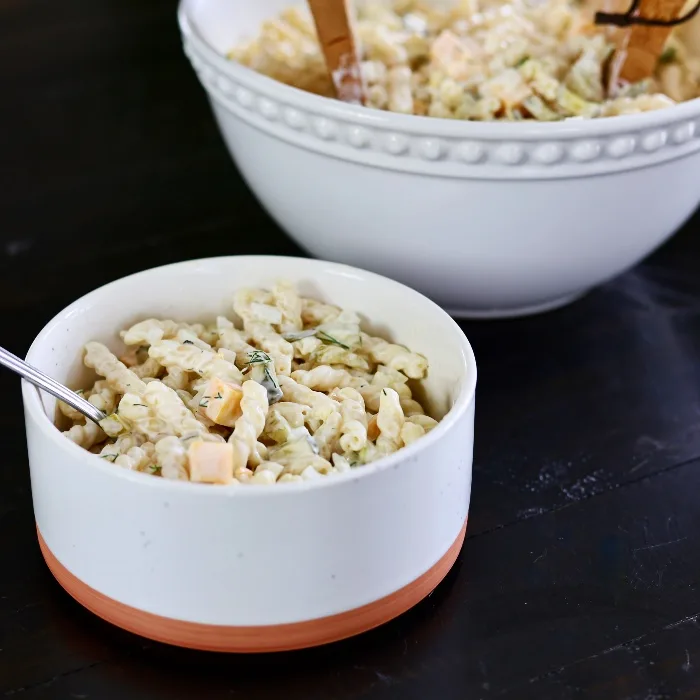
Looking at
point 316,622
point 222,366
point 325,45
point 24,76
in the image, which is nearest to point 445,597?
point 316,622

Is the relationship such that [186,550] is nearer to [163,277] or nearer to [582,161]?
[163,277]

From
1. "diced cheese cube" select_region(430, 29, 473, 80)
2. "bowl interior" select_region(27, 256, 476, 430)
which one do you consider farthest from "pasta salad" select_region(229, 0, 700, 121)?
"bowl interior" select_region(27, 256, 476, 430)

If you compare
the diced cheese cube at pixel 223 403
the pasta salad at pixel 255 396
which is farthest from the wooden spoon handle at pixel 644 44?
the diced cheese cube at pixel 223 403

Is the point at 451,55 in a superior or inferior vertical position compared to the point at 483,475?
superior

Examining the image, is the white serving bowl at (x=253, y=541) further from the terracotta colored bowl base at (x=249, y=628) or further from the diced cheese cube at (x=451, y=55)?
the diced cheese cube at (x=451, y=55)

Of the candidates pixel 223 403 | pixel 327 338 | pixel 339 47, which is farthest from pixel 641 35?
pixel 223 403

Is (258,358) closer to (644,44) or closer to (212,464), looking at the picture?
(212,464)
